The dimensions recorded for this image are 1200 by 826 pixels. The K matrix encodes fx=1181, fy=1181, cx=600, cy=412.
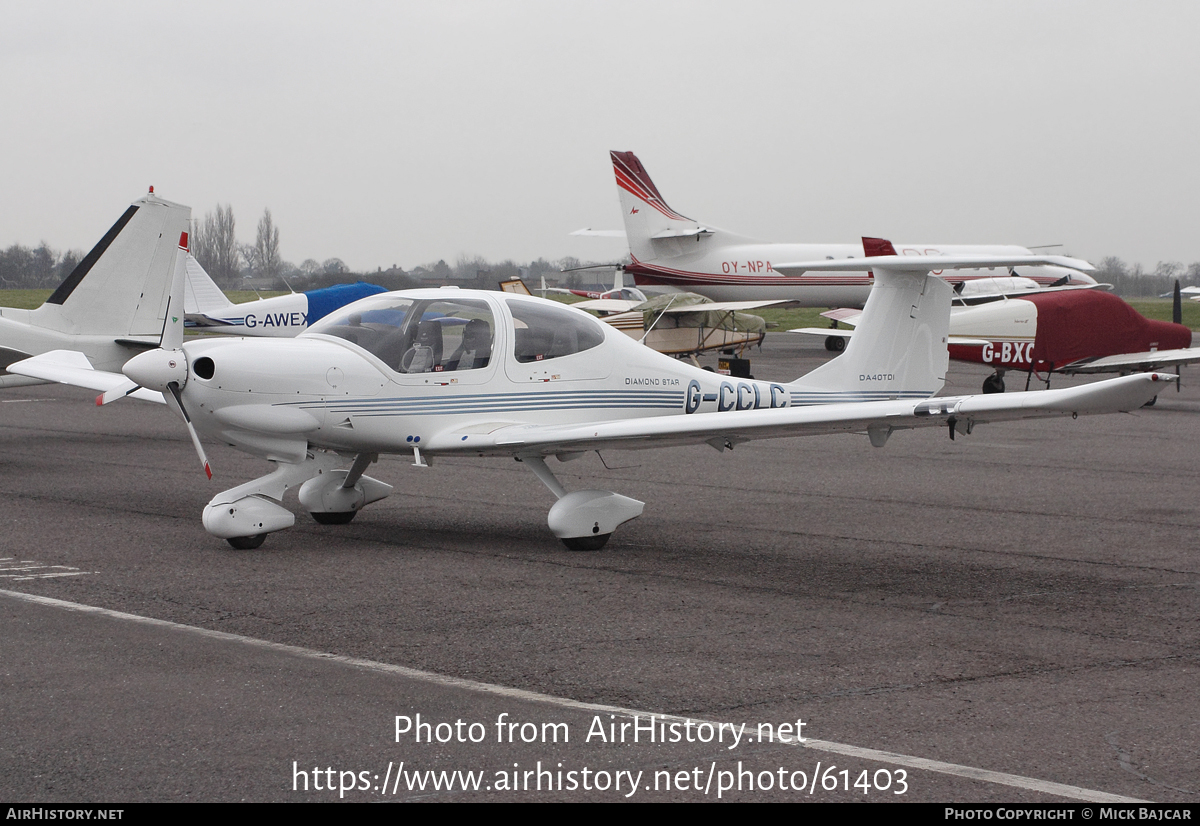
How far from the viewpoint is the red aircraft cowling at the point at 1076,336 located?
2116 centimetres

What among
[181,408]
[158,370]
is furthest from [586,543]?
[158,370]

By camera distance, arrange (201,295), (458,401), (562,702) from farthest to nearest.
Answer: (201,295) < (458,401) < (562,702)

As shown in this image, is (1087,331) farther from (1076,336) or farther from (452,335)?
(452,335)

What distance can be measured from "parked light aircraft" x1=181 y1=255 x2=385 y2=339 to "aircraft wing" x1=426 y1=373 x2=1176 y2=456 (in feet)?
39.8

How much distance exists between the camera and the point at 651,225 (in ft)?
129

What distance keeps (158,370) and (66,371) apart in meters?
5.85

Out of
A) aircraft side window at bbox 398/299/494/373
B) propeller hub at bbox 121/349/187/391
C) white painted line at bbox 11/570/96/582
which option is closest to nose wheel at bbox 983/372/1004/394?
aircraft side window at bbox 398/299/494/373

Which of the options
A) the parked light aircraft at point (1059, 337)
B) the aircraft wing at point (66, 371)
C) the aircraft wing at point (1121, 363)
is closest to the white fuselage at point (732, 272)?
the parked light aircraft at point (1059, 337)

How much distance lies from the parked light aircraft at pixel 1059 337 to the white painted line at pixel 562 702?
17638 millimetres

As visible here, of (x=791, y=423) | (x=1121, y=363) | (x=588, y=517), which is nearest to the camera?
(x=791, y=423)

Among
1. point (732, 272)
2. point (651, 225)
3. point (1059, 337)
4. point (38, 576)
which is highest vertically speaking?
point (651, 225)

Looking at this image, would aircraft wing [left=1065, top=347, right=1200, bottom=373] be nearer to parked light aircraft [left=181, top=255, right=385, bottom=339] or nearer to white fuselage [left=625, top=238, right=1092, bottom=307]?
parked light aircraft [left=181, top=255, right=385, bottom=339]
